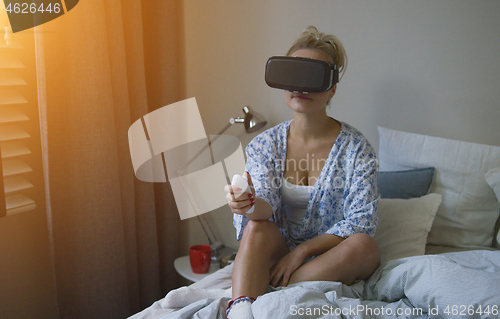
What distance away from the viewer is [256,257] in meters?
1.16

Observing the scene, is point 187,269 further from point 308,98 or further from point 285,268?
point 308,98

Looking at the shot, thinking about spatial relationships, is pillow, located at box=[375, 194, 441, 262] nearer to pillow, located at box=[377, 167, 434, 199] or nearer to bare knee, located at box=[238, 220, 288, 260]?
pillow, located at box=[377, 167, 434, 199]

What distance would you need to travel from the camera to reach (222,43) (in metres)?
1.88

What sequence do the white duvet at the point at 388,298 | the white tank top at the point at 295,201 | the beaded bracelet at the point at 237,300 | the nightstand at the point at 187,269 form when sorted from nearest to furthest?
the white duvet at the point at 388,298, the beaded bracelet at the point at 237,300, the white tank top at the point at 295,201, the nightstand at the point at 187,269

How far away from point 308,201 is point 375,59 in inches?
25.1

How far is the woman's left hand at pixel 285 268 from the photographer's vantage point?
3.86 ft

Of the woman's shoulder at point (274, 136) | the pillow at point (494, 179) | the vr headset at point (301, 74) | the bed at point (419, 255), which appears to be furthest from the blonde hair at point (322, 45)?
the pillow at point (494, 179)

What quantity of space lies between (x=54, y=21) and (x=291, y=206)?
985 millimetres

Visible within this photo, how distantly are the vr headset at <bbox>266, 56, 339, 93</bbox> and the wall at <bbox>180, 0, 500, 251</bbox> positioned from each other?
46cm

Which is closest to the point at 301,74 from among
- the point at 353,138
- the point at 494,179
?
the point at 353,138

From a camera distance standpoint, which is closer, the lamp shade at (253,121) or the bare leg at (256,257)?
the bare leg at (256,257)

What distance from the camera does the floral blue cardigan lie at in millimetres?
1273

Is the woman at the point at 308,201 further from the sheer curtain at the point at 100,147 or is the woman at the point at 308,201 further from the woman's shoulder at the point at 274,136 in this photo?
the sheer curtain at the point at 100,147

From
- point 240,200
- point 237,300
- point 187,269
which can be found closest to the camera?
point 237,300
